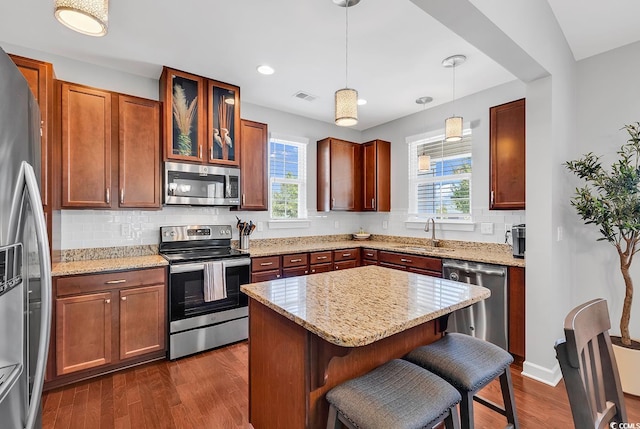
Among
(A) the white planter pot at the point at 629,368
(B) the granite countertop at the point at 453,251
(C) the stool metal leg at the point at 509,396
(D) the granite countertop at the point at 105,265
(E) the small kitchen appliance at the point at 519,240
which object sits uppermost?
(E) the small kitchen appliance at the point at 519,240

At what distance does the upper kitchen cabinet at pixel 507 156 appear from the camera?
9.61 feet

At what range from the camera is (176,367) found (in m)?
2.73

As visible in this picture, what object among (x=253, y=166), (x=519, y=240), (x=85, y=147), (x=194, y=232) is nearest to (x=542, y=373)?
(x=519, y=240)

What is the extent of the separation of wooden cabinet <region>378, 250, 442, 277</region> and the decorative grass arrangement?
2.59m

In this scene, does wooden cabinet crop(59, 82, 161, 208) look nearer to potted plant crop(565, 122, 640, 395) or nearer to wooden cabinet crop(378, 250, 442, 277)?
wooden cabinet crop(378, 250, 442, 277)

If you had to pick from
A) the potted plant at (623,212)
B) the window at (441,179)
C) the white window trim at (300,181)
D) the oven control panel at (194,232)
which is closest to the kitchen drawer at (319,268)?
the white window trim at (300,181)

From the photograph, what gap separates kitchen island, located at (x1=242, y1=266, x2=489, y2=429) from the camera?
1237 millimetres

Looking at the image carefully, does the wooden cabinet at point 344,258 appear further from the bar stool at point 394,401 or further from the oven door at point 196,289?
the bar stool at point 394,401

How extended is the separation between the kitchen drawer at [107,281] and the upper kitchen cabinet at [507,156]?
3.35m

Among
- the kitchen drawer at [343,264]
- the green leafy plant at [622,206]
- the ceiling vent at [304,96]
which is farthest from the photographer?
the kitchen drawer at [343,264]

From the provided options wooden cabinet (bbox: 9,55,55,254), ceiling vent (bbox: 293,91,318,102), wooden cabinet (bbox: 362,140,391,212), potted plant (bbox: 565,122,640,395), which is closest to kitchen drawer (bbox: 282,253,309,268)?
wooden cabinet (bbox: 362,140,391,212)

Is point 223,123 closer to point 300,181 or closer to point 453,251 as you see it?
point 300,181

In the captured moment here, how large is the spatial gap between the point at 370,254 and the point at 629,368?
255 centimetres

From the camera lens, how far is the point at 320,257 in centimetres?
387
